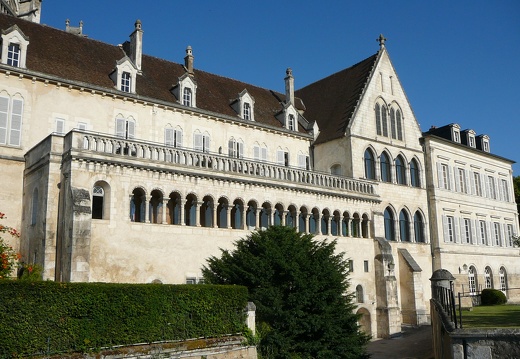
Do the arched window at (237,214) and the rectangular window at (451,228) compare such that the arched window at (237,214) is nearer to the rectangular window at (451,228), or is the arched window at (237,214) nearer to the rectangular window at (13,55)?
the rectangular window at (13,55)

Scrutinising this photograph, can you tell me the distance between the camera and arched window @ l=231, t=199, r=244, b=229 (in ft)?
86.8

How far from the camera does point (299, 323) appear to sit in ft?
65.2

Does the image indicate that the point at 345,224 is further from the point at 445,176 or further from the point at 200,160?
the point at 445,176

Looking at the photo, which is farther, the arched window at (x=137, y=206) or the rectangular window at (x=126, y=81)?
the rectangular window at (x=126, y=81)

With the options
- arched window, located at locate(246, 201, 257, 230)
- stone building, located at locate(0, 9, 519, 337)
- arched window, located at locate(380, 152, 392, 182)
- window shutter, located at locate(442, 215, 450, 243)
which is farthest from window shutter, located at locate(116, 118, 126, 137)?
window shutter, located at locate(442, 215, 450, 243)

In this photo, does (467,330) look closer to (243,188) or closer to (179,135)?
(243,188)

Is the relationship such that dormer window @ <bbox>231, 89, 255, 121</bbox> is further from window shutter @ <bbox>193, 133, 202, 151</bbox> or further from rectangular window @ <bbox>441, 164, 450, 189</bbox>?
rectangular window @ <bbox>441, 164, 450, 189</bbox>

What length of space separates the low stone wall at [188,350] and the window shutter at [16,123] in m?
13.2

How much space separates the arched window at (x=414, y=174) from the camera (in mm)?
38125

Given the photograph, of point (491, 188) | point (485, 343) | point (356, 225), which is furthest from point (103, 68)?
point (491, 188)

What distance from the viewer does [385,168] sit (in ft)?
120

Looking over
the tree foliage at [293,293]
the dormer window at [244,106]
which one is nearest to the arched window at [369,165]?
the dormer window at [244,106]

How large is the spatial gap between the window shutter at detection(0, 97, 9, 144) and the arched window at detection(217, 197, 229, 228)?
1001 cm

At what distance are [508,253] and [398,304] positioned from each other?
695 inches
